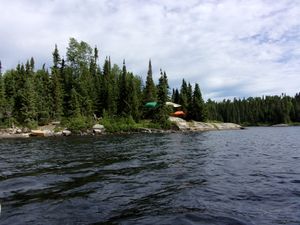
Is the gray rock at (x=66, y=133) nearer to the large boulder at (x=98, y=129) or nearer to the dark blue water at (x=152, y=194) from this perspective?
the large boulder at (x=98, y=129)

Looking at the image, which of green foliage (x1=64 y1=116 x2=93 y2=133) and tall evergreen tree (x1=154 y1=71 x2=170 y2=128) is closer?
green foliage (x1=64 y1=116 x2=93 y2=133)

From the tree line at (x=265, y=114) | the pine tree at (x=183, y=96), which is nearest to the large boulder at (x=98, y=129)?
the pine tree at (x=183, y=96)

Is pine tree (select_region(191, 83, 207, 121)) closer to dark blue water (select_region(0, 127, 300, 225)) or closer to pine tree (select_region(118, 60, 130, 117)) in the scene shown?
pine tree (select_region(118, 60, 130, 117))

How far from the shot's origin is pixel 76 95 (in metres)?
91.9

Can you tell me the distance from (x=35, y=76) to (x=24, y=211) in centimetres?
9548

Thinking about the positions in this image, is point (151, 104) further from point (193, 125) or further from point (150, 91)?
point (193, 125)

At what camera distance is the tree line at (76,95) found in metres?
86.8

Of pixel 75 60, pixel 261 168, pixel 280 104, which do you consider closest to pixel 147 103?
pixel 75 60

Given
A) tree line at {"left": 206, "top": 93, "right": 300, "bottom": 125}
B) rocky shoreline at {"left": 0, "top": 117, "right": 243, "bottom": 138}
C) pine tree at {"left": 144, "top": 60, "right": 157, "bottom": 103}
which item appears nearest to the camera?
rocky shoreline at {"left": 0, "top": 117, "right": 243, "bottom": 138}

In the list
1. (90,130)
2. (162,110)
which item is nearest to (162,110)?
(162,110)

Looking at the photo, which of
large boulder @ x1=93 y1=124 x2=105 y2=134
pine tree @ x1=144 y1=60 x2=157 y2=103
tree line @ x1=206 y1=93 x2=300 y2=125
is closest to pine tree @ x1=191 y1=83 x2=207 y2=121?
pine tree @ x1=144 y1=60 x2=157 y2=103

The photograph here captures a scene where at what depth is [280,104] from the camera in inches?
7584

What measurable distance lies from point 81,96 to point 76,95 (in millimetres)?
2179

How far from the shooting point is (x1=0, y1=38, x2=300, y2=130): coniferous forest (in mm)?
86438
